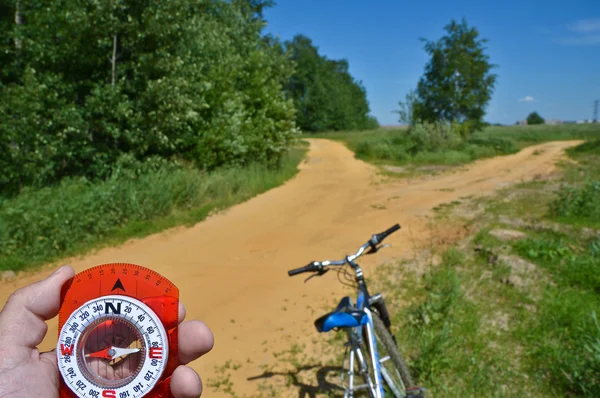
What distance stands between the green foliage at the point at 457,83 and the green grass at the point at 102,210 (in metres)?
17.1

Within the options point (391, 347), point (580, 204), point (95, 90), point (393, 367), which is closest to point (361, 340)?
point (391, 347)

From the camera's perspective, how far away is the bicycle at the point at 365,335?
8.59 feet

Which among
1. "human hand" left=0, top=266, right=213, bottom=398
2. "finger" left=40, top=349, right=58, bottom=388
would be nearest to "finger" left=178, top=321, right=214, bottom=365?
"human hand" left=0, top=266, right=213, bottom=398

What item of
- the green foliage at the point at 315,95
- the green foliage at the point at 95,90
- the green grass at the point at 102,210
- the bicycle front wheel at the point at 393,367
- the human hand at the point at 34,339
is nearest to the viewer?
the human hand at the point at 34,339

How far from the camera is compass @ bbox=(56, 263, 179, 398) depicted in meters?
1.04

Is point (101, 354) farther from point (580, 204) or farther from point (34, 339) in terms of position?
point (580, 204)

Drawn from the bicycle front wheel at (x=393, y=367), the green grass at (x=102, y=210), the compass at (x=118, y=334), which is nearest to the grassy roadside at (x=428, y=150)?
the green grass at (x=102, y=210)

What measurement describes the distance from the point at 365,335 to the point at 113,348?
2.03 m

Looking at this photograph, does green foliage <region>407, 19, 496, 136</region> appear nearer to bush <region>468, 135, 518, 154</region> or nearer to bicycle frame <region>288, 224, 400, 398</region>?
bush <region>468, 135, 518, 154</region>

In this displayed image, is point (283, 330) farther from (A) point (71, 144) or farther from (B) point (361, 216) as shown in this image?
(A) point (71, 144)

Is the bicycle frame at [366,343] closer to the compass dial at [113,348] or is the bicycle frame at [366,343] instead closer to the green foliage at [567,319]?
the green foliage at [567,319]

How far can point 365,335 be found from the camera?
2840 millimetres

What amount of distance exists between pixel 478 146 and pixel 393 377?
2183 centimetres

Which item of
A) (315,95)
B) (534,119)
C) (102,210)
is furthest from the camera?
(534,119)
